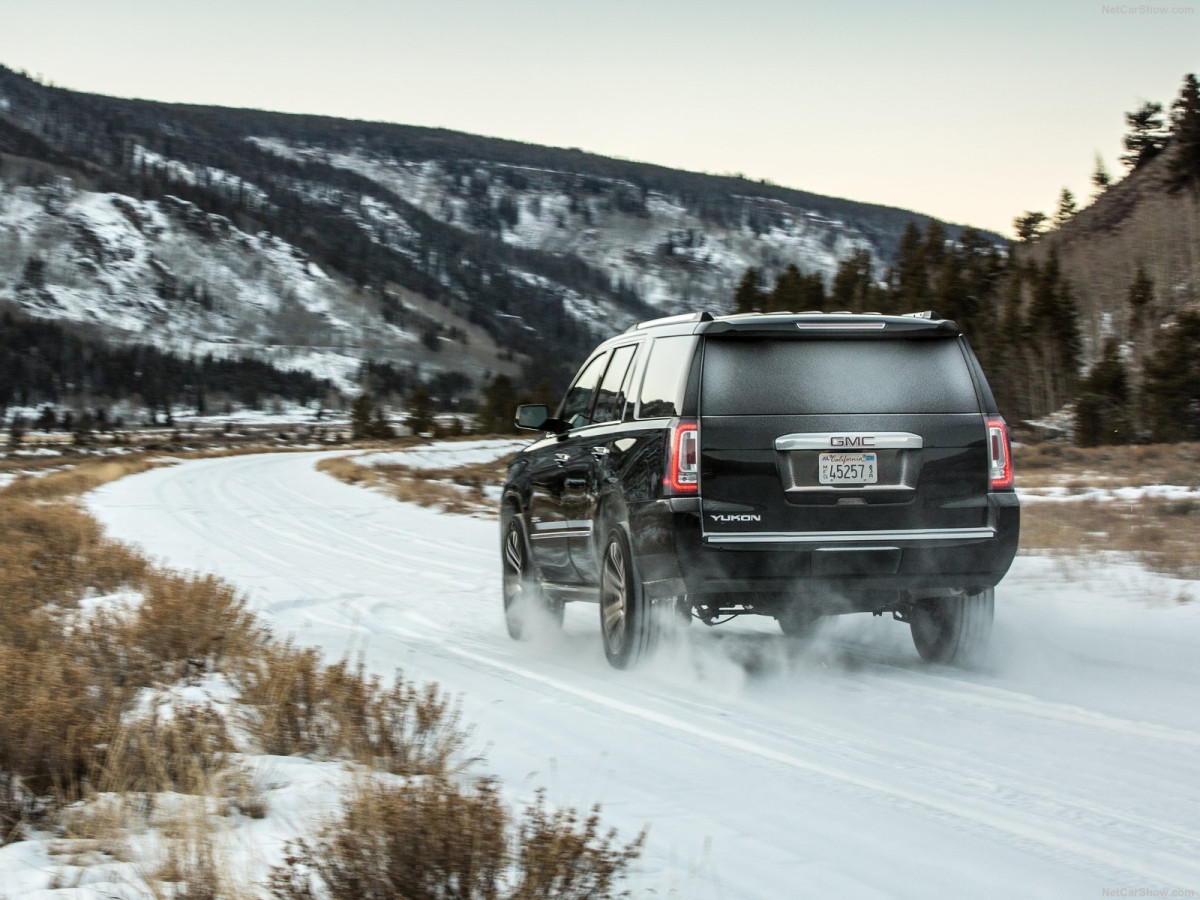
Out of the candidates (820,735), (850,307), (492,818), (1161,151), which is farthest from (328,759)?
(1161,151)

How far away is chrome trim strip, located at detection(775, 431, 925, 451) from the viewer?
21.6ft

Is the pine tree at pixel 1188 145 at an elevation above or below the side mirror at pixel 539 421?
above

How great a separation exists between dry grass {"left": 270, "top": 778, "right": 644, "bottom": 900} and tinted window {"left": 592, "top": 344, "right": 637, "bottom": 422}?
434cm

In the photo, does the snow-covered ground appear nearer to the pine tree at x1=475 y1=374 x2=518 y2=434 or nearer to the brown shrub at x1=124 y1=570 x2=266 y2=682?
the pine tree at x1=475 y1=374 x2=518 y2=434

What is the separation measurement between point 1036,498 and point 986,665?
14.9 m

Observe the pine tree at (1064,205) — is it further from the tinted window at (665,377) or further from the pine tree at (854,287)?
the tinted window at (665,377)

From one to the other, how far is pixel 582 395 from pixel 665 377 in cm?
185

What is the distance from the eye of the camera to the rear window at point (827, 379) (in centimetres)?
670

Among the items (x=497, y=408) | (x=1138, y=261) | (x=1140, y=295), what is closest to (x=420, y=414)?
(x=497, y=408)

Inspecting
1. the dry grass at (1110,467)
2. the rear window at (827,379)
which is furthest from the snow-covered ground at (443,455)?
the rear window at (827,379)

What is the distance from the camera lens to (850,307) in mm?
111250

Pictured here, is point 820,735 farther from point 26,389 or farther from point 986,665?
point 26,389

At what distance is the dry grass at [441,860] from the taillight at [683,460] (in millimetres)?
3233

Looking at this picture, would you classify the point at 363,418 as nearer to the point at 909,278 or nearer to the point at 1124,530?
the point at 909,278
